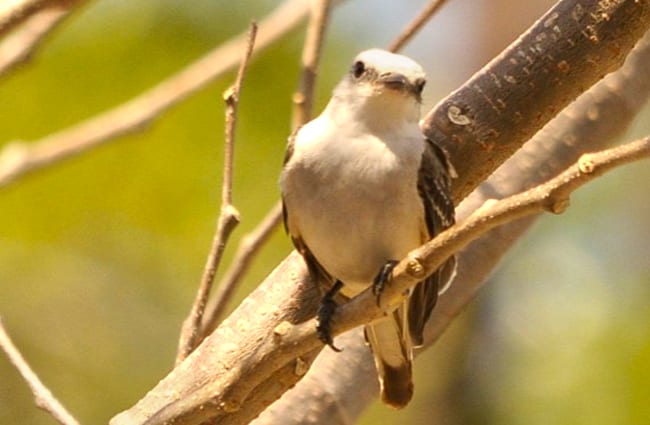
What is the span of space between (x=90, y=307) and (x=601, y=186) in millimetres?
2653

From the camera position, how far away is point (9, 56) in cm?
297

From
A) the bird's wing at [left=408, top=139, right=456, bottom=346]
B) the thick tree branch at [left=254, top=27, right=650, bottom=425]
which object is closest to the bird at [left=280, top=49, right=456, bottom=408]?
the bird's wing at [left=408, top=139, right=456, bottom=346]

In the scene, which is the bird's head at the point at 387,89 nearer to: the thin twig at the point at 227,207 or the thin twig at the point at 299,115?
the thin twig at the point at 299,115

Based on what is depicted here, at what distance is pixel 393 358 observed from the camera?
292cm

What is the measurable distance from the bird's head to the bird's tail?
18.2 inches

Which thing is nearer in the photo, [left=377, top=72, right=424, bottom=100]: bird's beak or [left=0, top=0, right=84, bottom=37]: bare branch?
[left=0, top=0, right=84, bottom=37]: bare branch

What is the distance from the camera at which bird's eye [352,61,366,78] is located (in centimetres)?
285

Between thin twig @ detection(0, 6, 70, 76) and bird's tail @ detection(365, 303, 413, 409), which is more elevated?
thin twig @ detection(0, 6, 70, 76)

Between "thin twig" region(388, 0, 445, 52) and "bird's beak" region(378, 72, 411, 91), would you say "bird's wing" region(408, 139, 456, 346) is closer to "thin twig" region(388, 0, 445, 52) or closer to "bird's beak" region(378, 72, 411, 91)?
"bird's beak" region(378, 72, 411, 91)

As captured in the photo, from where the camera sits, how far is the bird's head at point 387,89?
2779 mm

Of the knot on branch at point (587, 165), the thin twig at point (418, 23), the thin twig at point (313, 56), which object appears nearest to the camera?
the knot on branch at point (587, 165)

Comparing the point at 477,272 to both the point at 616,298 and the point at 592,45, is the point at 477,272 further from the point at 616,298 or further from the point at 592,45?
the point at 616,298

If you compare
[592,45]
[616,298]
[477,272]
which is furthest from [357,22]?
[592,45]

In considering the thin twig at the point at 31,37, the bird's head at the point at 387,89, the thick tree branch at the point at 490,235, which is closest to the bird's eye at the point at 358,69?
the bird's head at the point at 387,89
